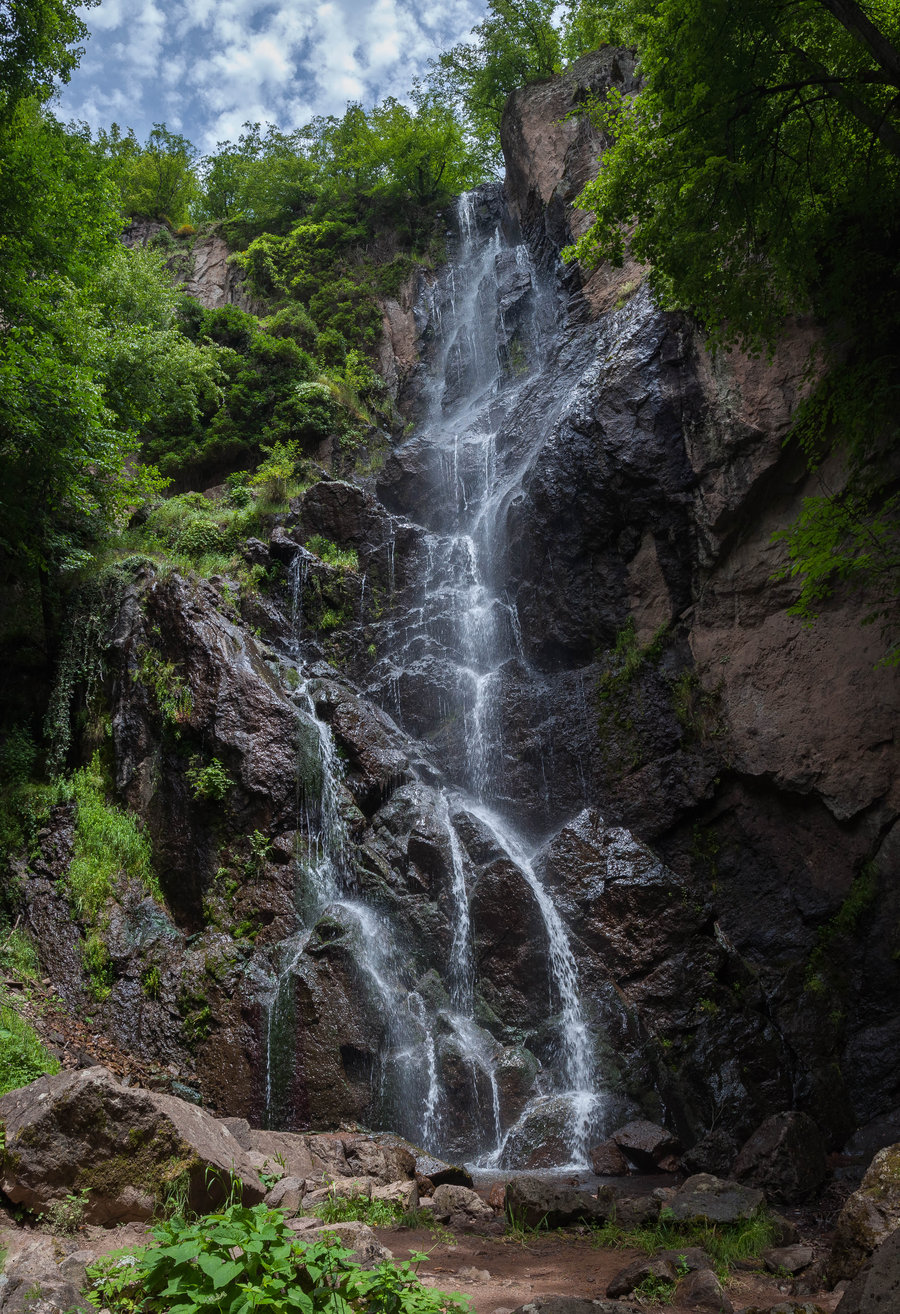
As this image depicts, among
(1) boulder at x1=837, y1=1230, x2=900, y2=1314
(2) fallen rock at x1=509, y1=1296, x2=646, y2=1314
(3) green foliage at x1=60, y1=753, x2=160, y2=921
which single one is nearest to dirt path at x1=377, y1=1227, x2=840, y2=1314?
(2) fallen rock at x1=509, y1=1296, x2=646, y2=1314

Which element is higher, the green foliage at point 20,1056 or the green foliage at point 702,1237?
the green foliage at point 20,1056

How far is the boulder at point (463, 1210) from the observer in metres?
5.49

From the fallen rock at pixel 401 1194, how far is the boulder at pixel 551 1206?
0.71 meters

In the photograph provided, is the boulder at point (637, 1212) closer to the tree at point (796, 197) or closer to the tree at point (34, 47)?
the tree at point (796, 197)

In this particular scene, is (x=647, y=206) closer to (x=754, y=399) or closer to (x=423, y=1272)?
(x=754, y=399)

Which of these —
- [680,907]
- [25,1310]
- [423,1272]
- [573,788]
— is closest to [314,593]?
[573,788]

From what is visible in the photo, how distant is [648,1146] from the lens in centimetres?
716

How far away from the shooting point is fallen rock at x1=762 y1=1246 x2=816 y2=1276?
4.53 m

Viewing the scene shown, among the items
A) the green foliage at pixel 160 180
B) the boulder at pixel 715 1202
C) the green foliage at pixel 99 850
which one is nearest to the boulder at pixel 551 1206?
the boulder at pixel 715 1202

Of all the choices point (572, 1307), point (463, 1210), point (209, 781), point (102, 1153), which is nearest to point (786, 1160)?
point (463, 1210)

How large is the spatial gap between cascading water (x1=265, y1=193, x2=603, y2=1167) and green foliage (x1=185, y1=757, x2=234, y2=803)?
1.19 metres

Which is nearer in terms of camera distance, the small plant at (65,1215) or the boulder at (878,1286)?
the boulder at (878,1286)

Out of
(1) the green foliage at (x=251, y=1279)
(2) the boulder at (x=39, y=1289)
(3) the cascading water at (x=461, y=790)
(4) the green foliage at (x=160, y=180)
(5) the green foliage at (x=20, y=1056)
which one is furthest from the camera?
(4) the green foliage at (x=160, y=180)

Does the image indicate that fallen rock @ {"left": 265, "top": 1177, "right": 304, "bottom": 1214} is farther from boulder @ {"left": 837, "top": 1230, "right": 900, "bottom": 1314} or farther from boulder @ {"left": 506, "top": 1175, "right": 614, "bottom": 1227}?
boulder @ {"left": 837, "top": 1230, "right": 900, "bottom": 1314}
